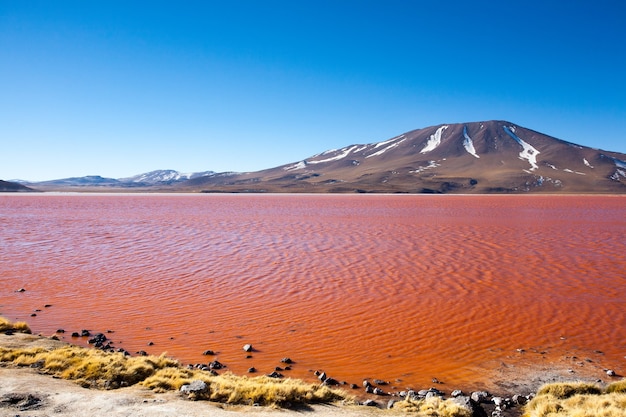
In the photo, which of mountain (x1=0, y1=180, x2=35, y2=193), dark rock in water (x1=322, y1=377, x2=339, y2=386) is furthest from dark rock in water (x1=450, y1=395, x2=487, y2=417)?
mountain (x1=0, y1=180, x2=35, y2=193)

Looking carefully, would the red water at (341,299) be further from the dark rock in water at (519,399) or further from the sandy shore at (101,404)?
the sandy shore at (101,404)

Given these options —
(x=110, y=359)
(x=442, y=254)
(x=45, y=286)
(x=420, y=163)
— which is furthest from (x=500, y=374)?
(x=420, y=163)

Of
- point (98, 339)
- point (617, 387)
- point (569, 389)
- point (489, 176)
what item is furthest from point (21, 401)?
point (489, 176)

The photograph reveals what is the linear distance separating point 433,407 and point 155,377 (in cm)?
474

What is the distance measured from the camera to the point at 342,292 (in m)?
14.6

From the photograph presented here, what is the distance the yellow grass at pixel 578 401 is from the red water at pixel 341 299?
1343mm

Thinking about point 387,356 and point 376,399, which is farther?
point 387,356

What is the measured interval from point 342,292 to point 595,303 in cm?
785

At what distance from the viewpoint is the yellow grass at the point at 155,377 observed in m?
7.14

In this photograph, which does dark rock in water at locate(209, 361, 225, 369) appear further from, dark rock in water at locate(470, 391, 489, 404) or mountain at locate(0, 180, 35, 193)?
mountain at locate(0, 180, 35, 193)

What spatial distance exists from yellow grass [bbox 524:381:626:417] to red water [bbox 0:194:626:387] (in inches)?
52.9

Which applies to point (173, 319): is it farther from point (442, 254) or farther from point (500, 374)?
point (442, 254)

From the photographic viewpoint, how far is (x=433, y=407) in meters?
6.93

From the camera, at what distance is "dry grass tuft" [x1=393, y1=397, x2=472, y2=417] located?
6.68 metres
